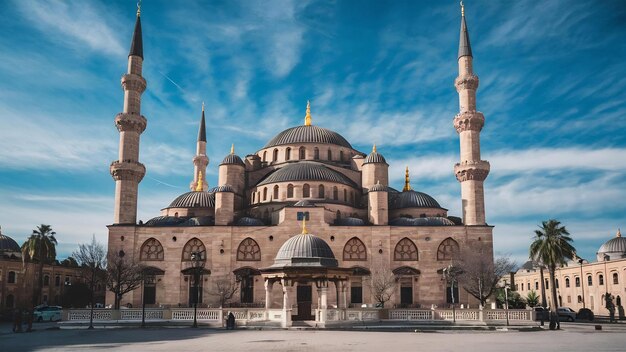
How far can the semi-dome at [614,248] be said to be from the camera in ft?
190

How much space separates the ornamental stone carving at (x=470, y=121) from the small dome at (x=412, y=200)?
6798 mm

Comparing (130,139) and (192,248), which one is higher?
(130,139)

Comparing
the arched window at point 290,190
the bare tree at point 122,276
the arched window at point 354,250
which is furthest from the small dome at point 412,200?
the bare tree at point 122,276

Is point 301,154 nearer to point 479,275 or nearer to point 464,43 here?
point 464,43

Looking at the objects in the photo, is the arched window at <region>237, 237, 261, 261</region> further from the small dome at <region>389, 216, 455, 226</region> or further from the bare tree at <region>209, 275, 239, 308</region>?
the small dome at <region>389, 216, 455, 226</region>

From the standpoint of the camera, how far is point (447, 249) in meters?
45.2

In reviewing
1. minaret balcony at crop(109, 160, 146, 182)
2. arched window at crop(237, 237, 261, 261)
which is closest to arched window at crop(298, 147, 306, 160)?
arched window at crop(237, 237, 261, 261)

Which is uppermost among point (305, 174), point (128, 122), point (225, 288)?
point (128, 122)

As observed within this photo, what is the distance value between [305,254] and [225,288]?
12591 mm

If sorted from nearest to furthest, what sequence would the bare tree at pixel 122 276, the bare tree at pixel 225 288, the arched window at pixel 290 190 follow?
the bare tree at pixel 122 276, the bare tree at pixel 225 288, the arched window at pixel 290 190

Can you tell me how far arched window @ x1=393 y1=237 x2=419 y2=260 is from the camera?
45250mm

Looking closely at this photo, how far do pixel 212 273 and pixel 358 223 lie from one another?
1201cm

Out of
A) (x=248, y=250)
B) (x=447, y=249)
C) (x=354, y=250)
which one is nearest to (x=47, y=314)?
(x=248, y=250)

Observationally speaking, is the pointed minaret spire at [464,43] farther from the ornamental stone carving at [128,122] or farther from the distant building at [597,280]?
the ornamental stone carving at [128,122]
